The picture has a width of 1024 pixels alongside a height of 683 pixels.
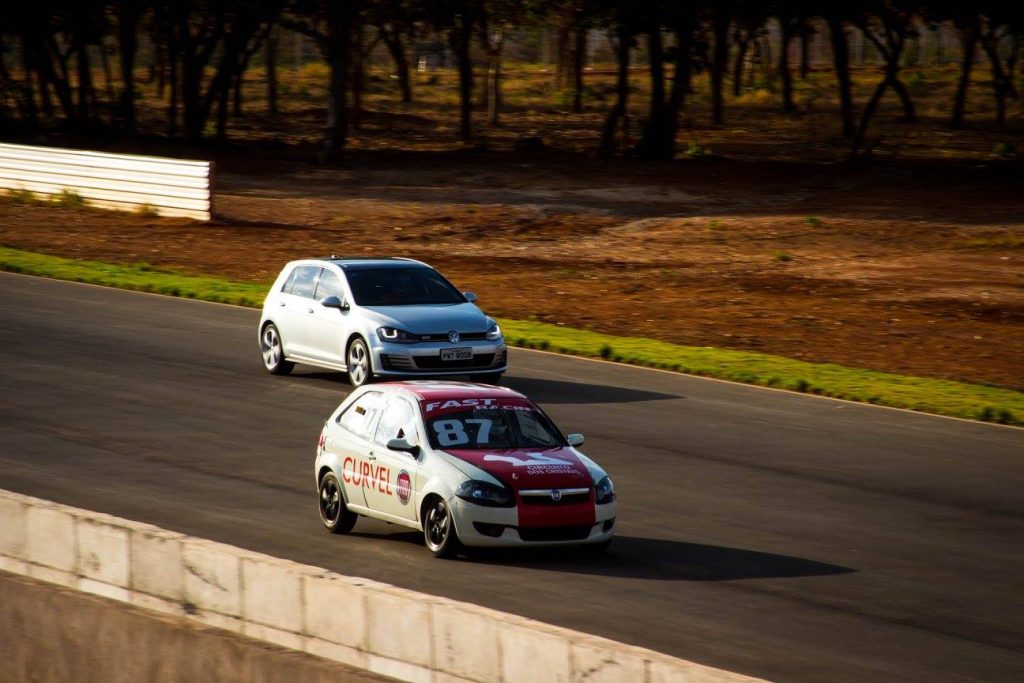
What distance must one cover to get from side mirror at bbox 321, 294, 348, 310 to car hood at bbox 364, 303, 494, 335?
1.28ft

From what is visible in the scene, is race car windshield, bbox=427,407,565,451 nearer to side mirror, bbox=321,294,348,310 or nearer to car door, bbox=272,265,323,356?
side mirror, bbox=321,294,348,310

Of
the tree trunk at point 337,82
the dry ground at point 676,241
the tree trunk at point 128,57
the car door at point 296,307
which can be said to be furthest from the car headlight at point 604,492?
the tree trunk at point 128,57

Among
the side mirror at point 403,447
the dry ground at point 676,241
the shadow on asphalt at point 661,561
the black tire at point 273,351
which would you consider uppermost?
the side mirror at point 403,447

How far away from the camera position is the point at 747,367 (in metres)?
23.2

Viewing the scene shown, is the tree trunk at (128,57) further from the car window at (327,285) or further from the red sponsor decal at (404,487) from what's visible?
the red sponsor decal at (404,487)

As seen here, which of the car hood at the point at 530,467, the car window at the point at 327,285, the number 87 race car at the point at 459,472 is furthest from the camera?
the car window at the point at 327,285

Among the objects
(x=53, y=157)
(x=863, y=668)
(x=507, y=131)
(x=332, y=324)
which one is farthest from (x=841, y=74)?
(x=863, y=668)

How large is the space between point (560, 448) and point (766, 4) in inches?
1764

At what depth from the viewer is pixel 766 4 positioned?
5531 cm

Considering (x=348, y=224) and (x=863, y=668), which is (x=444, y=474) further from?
(x=348, y=224)

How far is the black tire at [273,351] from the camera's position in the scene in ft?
69.4

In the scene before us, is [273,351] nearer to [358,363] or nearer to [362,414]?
[358,363]

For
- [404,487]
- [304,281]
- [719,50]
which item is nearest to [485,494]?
[404,487]

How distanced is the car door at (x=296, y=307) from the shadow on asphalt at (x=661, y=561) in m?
8.03
